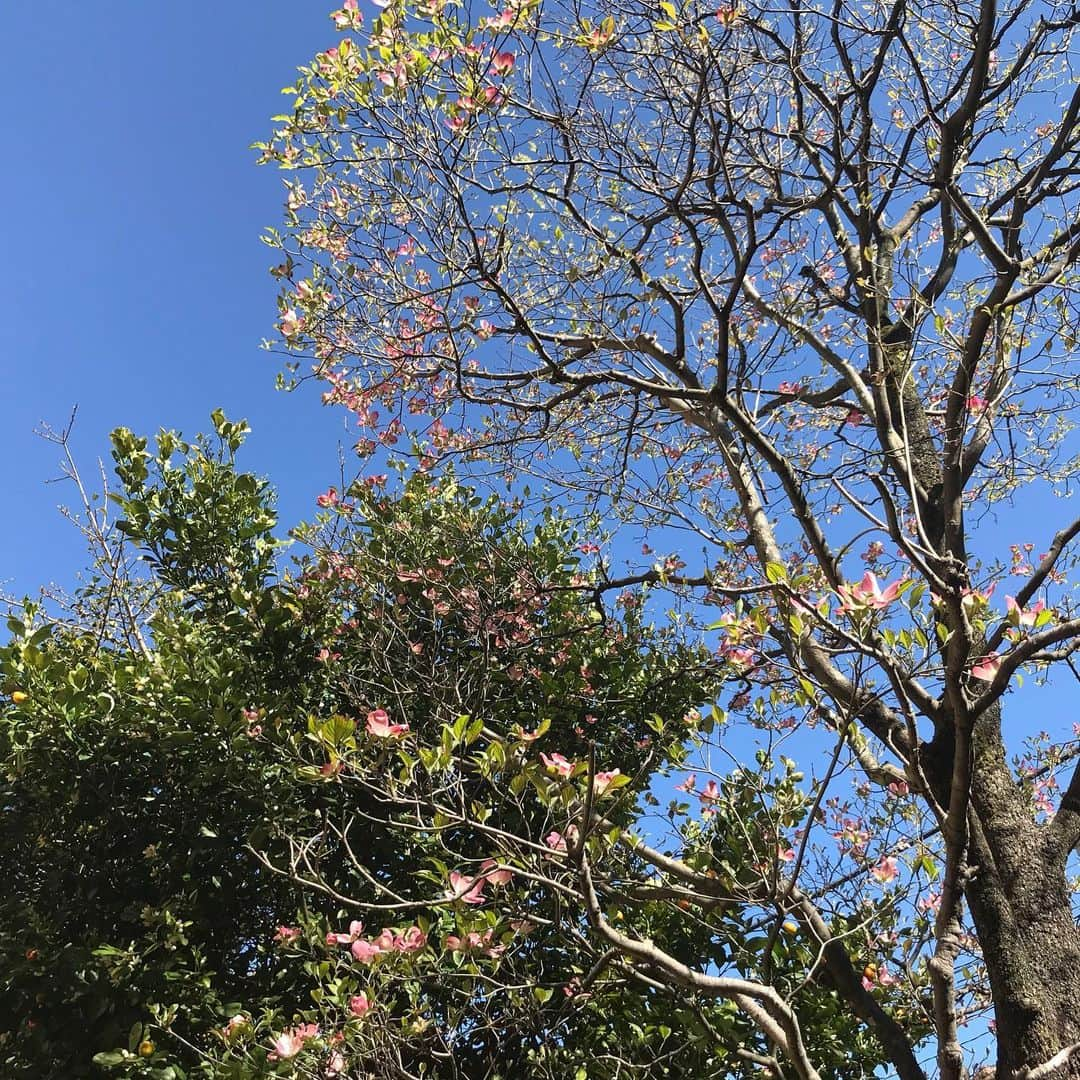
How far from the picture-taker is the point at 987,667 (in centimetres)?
253

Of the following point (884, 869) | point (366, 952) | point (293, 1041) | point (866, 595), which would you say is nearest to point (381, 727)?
point (366, 952)

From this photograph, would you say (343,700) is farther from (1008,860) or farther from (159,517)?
(1008,860)

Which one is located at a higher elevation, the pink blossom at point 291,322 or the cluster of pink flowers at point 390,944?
the pink blossom at point 291,322

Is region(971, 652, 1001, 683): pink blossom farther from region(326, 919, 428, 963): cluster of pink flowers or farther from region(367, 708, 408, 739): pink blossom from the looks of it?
region(326, 919, 428, 963): cluster of pink flowers

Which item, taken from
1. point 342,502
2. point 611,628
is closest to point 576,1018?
point 611,628

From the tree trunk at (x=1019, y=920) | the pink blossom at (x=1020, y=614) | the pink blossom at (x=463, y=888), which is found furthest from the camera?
the tree trunk at (x=1019, y=920)

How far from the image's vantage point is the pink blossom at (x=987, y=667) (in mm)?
2432

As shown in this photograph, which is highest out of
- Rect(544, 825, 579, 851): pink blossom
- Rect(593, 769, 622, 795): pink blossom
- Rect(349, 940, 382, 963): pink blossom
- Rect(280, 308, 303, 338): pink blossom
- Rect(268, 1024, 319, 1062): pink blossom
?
Rect(280, 308, 303, 338): pink blossom

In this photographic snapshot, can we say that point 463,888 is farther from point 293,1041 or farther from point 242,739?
point 242,739

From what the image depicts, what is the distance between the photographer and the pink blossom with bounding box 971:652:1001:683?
2.43 m

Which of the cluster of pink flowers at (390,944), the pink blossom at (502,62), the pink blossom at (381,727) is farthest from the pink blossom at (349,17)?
the cluster of pink flowers at (390,944)

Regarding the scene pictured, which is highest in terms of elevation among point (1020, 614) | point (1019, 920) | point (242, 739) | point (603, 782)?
point (242, 739)

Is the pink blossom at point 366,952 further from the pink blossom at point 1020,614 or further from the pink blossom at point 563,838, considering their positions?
the pink blossom at point 1020,614

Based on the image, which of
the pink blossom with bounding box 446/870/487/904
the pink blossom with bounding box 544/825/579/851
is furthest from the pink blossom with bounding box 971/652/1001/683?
the pink blossom with bounding box 446/870/487/904
